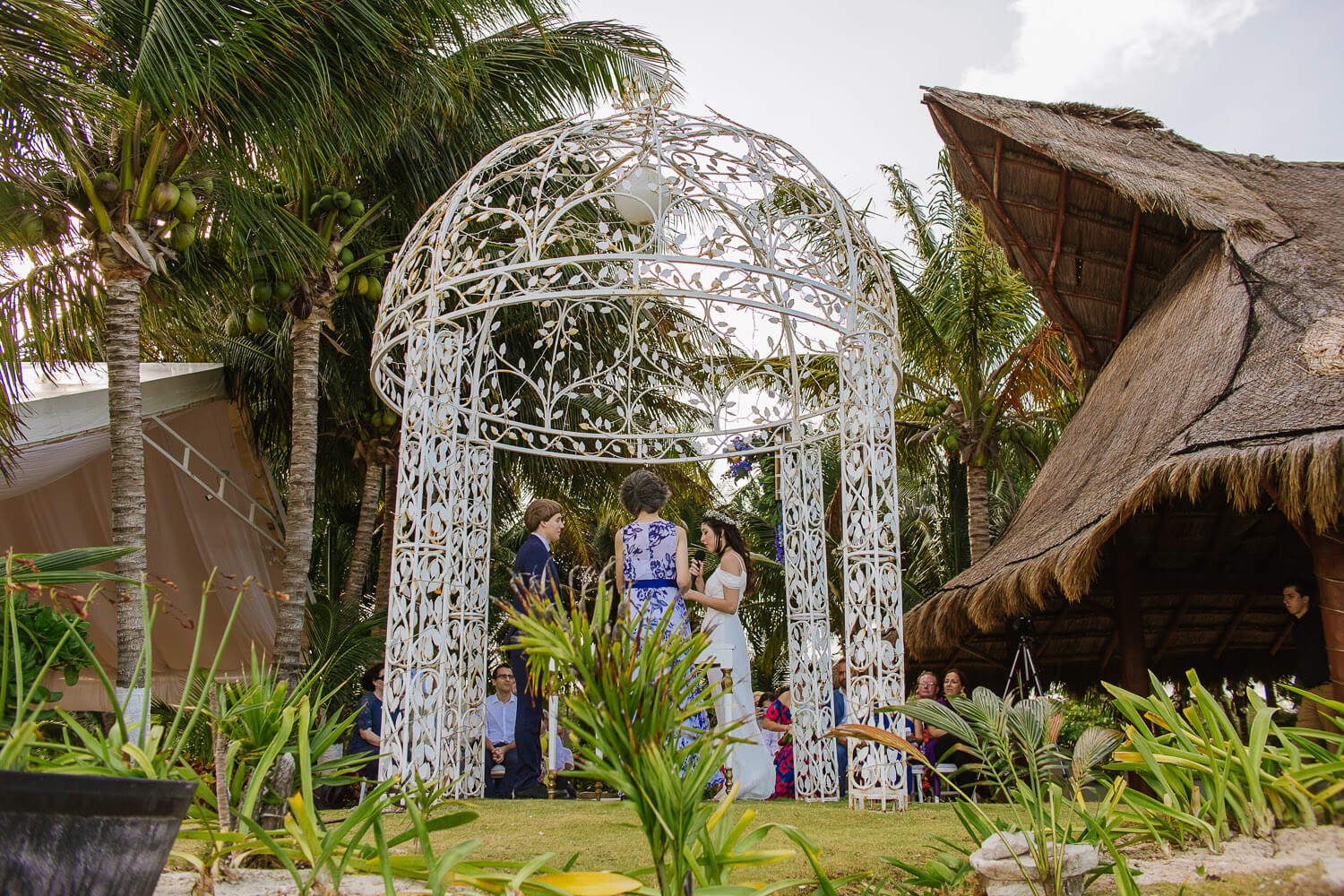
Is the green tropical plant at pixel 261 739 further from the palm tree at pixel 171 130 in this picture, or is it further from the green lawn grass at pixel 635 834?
the palm tree at pixel 171 130

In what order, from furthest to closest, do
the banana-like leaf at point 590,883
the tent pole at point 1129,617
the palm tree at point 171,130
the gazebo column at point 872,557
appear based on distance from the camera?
the tent pole at point 1129,617
the palm tree at point 171,130
the gazebo column at point 872,557
the banana-like leaf at point 590,883

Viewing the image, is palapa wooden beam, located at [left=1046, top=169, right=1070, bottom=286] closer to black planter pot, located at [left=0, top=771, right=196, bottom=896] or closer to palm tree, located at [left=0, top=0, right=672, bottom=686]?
palm tree, located at [left=0, top=0, right=672, bottom=686]

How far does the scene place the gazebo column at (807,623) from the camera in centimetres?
780

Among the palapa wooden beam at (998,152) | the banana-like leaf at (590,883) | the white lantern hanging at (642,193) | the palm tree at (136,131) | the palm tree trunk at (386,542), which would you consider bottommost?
the banana-like leaf at (590,883)

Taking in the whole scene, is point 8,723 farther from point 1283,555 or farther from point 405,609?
point 1283,555

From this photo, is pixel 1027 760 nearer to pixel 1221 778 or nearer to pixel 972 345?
pixel 1221 778

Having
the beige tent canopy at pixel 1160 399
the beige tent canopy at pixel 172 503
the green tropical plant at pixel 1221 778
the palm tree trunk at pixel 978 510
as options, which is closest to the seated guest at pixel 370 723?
the beige tent canopy at pixel 172 503

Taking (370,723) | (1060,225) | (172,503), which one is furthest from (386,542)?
(1060,225)

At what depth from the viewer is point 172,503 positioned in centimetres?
1153

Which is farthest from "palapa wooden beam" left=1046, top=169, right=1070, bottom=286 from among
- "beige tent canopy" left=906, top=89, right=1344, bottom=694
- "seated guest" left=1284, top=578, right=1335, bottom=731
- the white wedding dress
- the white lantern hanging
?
the white wedding dress

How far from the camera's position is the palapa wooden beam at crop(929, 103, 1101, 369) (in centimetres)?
1083

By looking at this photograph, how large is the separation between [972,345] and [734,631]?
9159 mm

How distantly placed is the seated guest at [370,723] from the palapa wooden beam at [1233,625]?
342 inches

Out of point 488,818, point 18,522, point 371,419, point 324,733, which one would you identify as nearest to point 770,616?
point 371,419
